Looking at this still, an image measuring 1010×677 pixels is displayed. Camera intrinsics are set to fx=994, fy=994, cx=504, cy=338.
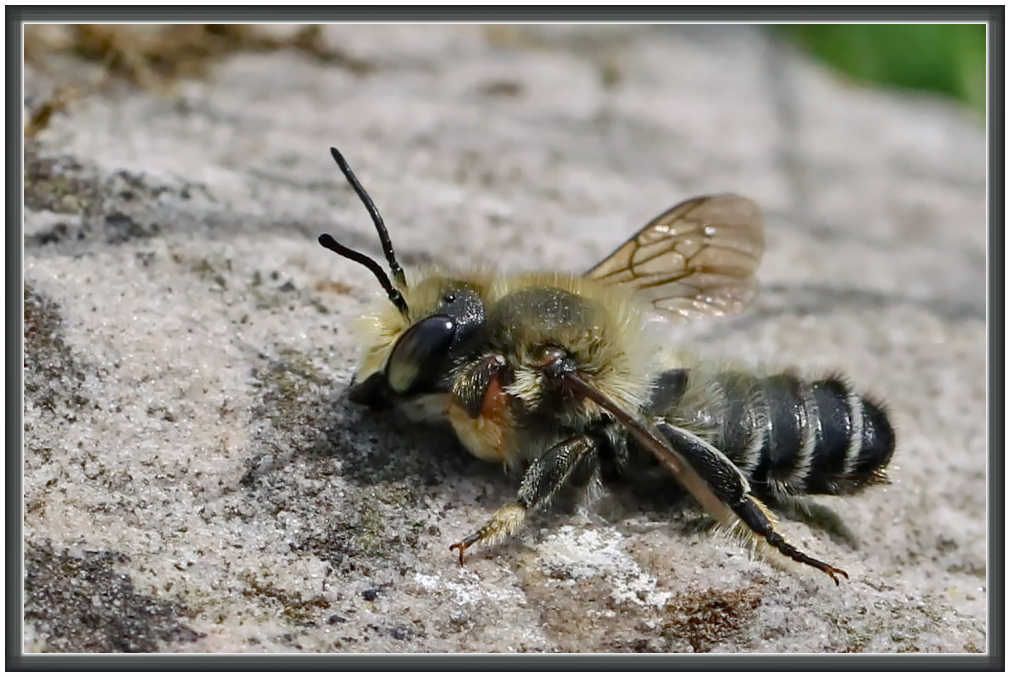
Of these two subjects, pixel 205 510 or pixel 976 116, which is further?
pixel 976 116

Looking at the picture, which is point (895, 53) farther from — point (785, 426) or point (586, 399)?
point (586, 399)

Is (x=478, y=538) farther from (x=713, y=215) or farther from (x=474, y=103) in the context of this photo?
(x=474, y=103)

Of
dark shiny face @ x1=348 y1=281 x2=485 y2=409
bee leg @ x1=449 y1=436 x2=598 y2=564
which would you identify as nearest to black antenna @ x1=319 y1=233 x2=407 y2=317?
dark shiny face @ x1=348 y1=281 x2=485 y2=409

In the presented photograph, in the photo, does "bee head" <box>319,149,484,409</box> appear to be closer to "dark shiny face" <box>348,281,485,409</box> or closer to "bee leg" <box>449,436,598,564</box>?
"dark shiny face" <box>348,281,485,409</box>

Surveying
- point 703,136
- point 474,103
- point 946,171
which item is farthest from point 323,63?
point 946,171

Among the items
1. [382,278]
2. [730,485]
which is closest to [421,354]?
[382,278]

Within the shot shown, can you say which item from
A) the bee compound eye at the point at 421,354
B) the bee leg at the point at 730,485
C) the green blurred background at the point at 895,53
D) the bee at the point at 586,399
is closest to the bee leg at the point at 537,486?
the bee at the point at 586,399

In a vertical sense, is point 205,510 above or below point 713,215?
below

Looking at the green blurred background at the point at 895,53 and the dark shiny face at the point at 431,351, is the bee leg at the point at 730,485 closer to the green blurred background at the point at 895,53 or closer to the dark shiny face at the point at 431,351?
the dark shiny face at the point at 431,351
